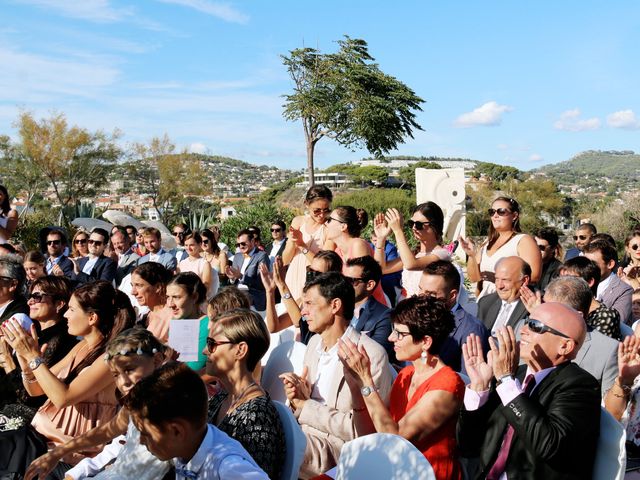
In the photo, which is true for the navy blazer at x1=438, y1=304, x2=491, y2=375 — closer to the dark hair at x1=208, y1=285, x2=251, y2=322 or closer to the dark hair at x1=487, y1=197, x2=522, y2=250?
the dark hair at x1=208, y1=285, x2=251, y2=322

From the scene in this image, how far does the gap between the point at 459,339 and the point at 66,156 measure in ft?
150

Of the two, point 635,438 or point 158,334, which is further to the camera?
point 158,334

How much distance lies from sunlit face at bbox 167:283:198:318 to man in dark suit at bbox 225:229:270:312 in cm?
347

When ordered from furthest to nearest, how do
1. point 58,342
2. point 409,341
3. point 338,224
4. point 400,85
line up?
point 400,85, point 338,224, point 58,342, point 409,341

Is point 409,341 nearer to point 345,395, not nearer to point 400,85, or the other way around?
point 345,395

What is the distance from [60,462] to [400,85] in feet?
122

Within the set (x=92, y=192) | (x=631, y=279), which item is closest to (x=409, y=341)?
(x=631, y=279)

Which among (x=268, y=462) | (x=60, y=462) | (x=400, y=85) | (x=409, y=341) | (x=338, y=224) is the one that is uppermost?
(x=400, y=85)

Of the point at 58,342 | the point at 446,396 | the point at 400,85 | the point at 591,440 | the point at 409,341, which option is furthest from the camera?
the point at 400,85

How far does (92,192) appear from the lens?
4862 cm

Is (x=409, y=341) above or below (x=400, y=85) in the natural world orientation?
below

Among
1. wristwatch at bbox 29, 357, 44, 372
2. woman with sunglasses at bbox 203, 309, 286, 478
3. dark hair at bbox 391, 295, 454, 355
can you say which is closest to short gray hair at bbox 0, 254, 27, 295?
wristwatch at bbox 29, 357, 44, 372

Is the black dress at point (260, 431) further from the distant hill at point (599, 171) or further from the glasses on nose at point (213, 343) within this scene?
the distant hill at point (599, 171)

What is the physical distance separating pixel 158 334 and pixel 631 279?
4.92 metres
